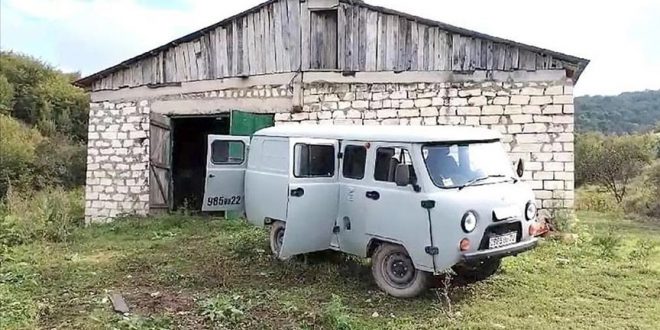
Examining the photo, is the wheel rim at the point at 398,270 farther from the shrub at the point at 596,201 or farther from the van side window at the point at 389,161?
the shrub at the point at 596,201

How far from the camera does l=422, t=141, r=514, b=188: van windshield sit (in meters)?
6.13

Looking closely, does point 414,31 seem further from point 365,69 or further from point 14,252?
point 14,252

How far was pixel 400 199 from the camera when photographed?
6203mm

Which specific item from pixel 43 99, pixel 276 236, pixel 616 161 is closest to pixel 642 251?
pixel 276 236

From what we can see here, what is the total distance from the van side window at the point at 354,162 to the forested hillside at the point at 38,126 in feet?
47.5

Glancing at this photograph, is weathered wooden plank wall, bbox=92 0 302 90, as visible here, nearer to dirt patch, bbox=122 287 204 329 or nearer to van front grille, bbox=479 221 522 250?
dirt patch, bbox=122 287 204 329

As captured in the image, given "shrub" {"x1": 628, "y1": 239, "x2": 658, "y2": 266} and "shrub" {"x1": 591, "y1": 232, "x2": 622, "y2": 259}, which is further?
"shrub" {"x1": 591, "y1": 232, "x2": 622, "y2": 259}

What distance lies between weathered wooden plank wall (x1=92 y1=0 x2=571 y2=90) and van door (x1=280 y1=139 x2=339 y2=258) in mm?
4604

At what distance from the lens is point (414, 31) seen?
1098 cm

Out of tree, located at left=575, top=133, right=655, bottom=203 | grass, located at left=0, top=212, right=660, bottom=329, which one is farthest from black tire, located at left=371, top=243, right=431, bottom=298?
tree, located at left=575, top=133, right=655, bottom=203

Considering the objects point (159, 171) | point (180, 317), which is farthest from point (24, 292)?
point (159, 171)

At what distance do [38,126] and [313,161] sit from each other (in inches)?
870

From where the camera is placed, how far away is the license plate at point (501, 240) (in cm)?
602

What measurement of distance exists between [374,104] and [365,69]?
0.69 metres
